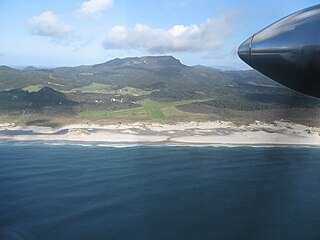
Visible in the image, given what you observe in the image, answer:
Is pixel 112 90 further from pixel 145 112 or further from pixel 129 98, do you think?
pixel 145 112

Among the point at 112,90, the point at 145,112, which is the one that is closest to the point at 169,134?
the point at 145,112

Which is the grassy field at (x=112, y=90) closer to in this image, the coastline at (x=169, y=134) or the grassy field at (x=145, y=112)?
the grassy field at (x=145, y=112)

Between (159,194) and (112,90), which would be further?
(112,90)

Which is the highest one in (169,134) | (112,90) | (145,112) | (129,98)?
(112,90)

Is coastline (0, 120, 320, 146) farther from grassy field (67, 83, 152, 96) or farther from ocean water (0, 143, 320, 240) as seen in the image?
grassy field (67, 83, 152, 96)

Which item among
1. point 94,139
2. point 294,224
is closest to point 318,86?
point 294,224

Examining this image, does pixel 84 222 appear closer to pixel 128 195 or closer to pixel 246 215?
pixel 128 195

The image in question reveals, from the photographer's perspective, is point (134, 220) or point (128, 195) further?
point (128, 195)
